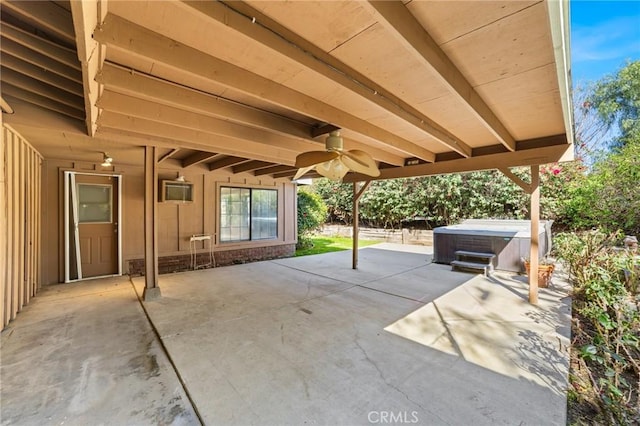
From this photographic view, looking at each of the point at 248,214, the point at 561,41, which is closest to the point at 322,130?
the point at 561,41

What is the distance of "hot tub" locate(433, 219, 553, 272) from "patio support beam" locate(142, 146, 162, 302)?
21.3 ft

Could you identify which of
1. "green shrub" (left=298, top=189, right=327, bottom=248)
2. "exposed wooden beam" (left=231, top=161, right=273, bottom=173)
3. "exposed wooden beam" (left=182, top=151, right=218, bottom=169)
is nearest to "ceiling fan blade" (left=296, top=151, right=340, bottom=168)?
"exposed wooden beam" (left=182, top=151, right=218, bottom=169)

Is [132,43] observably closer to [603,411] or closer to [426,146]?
[603,411]

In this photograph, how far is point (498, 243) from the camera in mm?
6328

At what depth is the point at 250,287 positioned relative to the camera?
4.87 metres

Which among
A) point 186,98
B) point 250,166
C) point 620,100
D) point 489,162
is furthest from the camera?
point 620,100

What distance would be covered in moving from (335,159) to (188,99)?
5.39 feet

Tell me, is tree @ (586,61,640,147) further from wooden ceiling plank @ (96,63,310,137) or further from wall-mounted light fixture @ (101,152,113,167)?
wall-mounted light fixture @ (101,152,113,167)

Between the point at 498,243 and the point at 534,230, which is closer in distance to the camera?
the point at 534,230

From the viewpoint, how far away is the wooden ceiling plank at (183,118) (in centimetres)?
250

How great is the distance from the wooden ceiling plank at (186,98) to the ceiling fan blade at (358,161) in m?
0.68

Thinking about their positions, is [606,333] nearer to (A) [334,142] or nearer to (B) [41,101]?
(A) [334,142]

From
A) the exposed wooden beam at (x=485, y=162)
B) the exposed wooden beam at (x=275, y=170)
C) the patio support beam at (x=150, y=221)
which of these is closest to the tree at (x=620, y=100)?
the exposed wooden beam at (x=485, y=162)

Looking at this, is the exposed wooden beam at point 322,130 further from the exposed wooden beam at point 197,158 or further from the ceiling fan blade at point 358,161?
the exposed wooden beam at point 197,158
